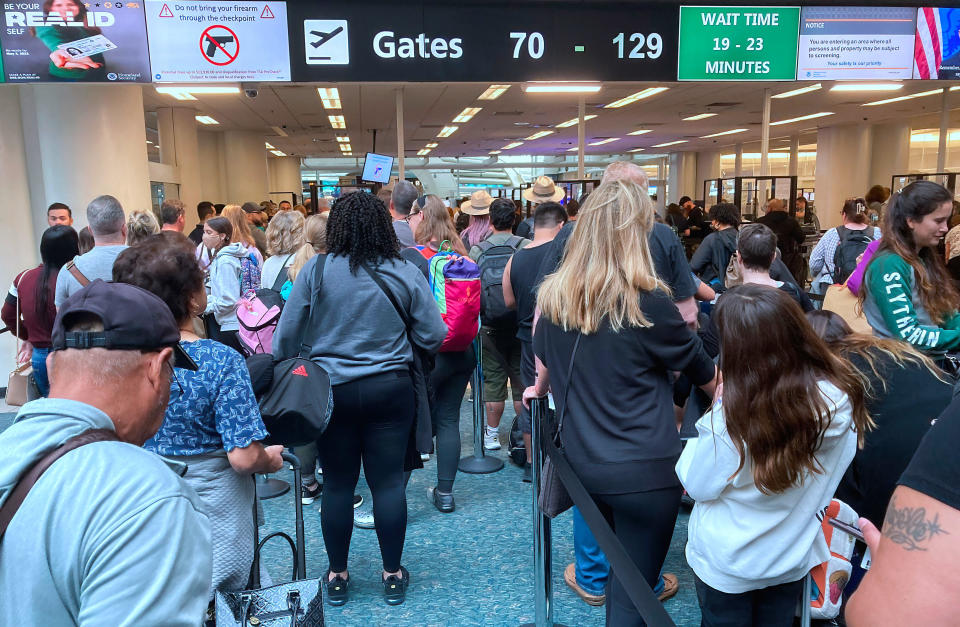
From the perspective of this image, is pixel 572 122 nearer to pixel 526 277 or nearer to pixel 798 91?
pixel 798 91

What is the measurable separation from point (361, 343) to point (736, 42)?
14.7 feet

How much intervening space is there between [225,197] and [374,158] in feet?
32.6

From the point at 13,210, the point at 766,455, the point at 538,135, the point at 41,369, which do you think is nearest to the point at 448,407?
the point at 41,369

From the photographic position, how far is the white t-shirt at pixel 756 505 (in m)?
1.73

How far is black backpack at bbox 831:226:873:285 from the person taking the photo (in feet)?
18.3

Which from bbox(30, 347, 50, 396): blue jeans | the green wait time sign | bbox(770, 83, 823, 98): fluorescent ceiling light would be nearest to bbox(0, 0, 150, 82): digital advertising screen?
bbox(30, 347, 50, 396): blue jeans

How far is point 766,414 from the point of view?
5.49 feet

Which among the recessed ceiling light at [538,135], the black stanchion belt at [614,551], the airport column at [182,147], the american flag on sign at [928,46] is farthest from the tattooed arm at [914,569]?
the recessed ceiling light at [538,135]

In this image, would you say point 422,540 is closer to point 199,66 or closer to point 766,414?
point 766,414

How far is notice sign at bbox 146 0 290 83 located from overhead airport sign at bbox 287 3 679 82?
153 mm

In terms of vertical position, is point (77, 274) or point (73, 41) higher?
point (73, 41)

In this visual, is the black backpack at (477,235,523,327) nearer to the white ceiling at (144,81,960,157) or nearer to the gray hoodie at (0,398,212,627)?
the gray hoodie at (0,398,212,627)

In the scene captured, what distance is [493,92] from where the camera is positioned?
10641mm

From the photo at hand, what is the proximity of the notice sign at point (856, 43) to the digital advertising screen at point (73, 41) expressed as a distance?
531 centimetres
